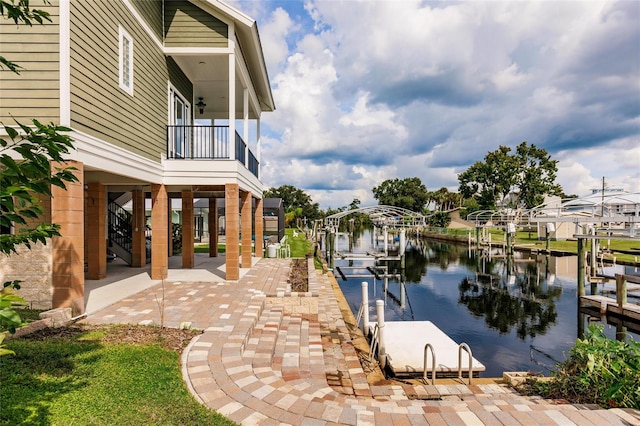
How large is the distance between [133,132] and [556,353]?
12532 millimetres

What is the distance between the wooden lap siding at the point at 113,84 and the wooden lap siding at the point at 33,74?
0.29 meters

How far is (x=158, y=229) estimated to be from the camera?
384 inches

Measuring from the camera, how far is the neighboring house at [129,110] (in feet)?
19.8

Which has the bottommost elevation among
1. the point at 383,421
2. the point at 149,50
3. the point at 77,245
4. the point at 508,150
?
the point at 383,421

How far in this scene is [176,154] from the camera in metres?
10.9

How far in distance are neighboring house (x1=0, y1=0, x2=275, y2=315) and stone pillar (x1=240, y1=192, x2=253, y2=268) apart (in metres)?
0.04

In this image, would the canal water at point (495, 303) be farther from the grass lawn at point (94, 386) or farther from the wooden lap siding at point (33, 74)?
the wooden lap siding at point (33, 74)

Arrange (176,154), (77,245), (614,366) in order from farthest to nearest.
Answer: (176,154)
(77,245)
(614,366)

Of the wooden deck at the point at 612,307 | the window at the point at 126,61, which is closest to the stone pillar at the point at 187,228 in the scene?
the window at the point at 126,61

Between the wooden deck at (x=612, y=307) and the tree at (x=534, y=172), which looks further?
the tree at (x=534, y=172)

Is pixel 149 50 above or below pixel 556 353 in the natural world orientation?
above

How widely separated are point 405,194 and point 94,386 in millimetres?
75658

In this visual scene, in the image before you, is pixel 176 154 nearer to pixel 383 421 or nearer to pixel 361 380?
pixel 361 380

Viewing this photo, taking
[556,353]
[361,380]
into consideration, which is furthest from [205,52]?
[556,353]
